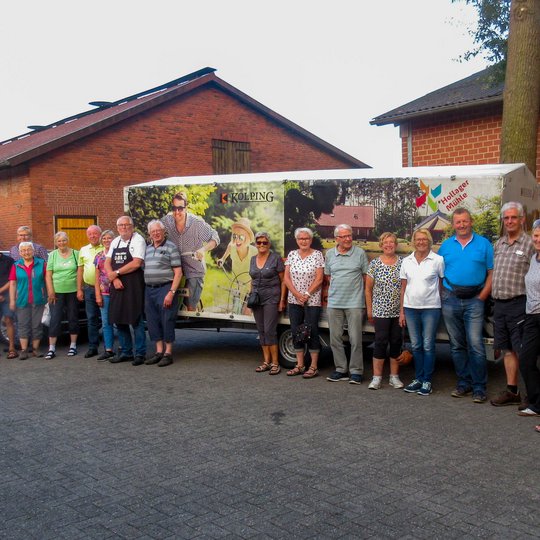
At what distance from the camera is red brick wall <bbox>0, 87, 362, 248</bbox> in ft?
64.1

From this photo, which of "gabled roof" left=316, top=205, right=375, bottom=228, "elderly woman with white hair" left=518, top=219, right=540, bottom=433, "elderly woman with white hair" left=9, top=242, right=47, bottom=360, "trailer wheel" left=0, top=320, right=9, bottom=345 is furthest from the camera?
"trailer wheel" left=0, top=320, right=9, bottom=345

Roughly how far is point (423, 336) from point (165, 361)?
368cm

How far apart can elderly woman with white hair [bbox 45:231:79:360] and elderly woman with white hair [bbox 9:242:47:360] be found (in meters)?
0.23

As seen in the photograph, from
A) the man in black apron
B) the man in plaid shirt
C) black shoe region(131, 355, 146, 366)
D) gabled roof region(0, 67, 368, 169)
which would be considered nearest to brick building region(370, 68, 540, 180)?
the man in plaid shirt

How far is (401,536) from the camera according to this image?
12.8ft

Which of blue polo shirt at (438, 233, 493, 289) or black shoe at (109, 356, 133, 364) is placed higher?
blue polo shirt at (438, 233, 493, 289)

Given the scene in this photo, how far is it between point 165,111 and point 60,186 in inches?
190

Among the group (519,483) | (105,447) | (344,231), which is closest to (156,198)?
(344,231)

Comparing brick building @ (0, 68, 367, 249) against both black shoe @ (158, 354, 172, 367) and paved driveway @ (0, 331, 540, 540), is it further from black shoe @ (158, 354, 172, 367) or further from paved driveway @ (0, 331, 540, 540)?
paved driveway @ (0, 331, 540, 540)

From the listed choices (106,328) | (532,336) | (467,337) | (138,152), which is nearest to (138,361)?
(106,328)

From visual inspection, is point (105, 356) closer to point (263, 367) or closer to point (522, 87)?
point (263, 367)

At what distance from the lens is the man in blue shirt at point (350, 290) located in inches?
310

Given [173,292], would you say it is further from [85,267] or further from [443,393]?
[443,393]

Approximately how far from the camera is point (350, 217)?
8164 millimetres
